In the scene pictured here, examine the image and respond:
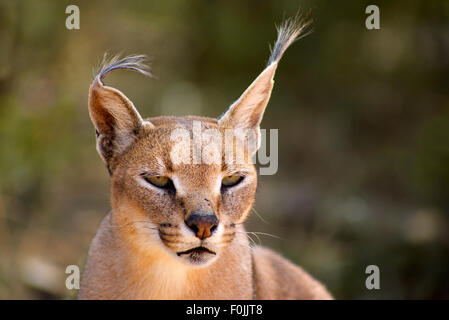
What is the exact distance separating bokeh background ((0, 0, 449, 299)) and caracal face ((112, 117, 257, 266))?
83.6 inches

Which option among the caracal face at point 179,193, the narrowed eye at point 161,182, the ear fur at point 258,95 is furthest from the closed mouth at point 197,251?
the ear fur at point 258,95

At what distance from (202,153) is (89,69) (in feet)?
22.5

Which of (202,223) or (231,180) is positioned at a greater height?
(231,180)

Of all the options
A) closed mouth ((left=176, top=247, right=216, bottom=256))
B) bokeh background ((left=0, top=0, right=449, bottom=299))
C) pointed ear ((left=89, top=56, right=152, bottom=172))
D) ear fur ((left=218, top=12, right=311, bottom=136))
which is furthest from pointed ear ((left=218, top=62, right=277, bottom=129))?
bokeh background ((left=0, top=0, right=449, bottom=299))

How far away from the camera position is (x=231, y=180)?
181 inches

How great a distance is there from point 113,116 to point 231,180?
0.94 m

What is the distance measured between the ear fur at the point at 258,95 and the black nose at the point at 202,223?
2.67 feet

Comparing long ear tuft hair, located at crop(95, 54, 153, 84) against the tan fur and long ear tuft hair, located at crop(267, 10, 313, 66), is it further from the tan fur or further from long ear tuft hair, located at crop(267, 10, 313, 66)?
long ear tuft hair, located at crop(267, 10, 313, 66)

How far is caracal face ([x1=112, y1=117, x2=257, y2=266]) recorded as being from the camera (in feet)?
14.0

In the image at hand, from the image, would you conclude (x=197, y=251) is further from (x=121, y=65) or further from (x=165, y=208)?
(x=121, y=65)

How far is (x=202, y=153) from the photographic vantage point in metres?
4.47

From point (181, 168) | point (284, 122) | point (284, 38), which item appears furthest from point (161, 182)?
point (284, 122)

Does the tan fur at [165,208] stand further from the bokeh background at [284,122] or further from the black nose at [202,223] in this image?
the bokeh background at [284,122]

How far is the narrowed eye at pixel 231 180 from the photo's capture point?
456 centimetres
